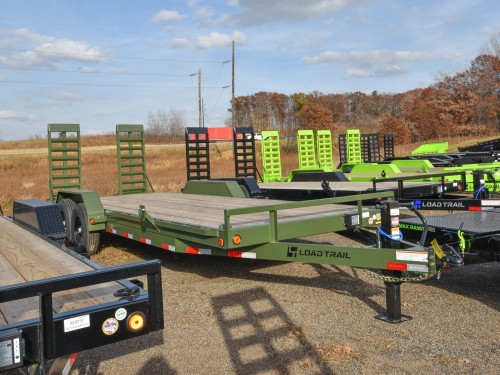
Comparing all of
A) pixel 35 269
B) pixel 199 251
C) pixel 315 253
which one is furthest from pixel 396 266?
pixel 35 269

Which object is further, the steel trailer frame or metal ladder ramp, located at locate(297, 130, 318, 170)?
metal ladder ramp, located at locate(297, 130, 318, 170)

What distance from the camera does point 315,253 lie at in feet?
14.6

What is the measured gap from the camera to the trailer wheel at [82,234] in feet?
23.6

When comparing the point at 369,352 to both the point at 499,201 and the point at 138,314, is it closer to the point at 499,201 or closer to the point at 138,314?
the point at 138,314

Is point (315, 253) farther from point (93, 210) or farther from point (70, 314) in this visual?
point (93, 210)

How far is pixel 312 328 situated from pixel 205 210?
8.11 feet

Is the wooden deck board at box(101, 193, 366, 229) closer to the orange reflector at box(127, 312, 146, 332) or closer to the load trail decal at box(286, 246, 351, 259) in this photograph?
the load trail decal at box(286, 246, 351, 259)

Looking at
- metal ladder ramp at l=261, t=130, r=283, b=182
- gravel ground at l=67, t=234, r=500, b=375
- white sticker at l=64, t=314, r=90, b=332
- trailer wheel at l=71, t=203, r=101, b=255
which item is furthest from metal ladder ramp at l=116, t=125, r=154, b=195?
white sticker at l=64, t=314, r=90, b=332

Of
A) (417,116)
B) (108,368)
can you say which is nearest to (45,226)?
(108,368)

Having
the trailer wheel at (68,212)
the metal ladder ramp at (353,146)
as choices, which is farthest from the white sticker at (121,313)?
the metal ladder ramp at (353,146)

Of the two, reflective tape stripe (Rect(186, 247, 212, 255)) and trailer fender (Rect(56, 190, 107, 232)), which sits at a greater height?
trailer fender (Rect(56, 190, 107, 232))

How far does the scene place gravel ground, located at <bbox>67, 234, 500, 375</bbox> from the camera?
3710 millimetres

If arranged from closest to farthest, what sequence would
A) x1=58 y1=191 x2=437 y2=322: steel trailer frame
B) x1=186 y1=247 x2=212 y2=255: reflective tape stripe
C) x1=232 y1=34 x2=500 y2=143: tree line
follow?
x1=58 y1=191 x2=437 y2=322: steel trailer frame → x1=186 y1=247 x2=212 y2=255: reflective tape stripe → x1=232 y1=34 x2=500 y2=143: tree line

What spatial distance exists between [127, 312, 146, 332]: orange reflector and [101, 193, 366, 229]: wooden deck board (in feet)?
8.86
